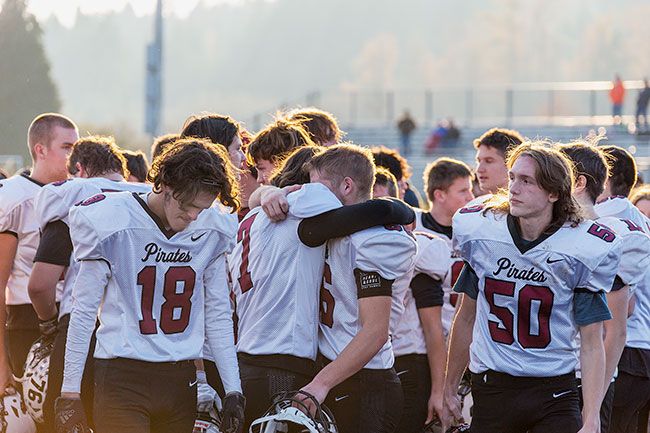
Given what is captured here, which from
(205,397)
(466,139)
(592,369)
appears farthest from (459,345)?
(466,139)

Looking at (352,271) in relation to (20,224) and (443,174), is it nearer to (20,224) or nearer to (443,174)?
(20,224)

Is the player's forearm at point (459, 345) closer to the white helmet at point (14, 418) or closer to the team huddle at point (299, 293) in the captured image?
the team huddle at point (299, 293)

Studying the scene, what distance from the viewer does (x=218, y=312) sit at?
5.02 meters

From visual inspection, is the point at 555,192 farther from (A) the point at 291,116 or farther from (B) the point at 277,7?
(B) the point at 277,7

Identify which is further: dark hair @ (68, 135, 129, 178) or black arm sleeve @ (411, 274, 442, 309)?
black arm sleeve @ (411, 274, 442, 309)

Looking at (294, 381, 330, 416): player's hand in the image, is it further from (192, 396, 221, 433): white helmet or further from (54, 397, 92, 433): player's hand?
(54, 397, 92, 433): player's hand

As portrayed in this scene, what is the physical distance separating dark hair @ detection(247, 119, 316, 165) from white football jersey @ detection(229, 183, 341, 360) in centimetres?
78

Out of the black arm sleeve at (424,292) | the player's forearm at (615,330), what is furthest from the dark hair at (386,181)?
the player's forearm at (615,330)

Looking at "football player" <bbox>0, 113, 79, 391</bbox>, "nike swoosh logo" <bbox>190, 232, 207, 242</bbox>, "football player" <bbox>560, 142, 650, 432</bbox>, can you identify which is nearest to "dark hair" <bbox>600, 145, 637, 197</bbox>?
"football player" <bbox>560, 142, 650, 432</bbox>

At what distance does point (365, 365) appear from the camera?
502 centimetres

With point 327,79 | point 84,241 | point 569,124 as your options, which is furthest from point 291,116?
point 327,79

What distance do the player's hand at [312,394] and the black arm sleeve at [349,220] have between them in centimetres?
58

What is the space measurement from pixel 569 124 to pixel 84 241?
1303 inches

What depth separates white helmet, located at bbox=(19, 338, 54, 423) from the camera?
19.1ft
